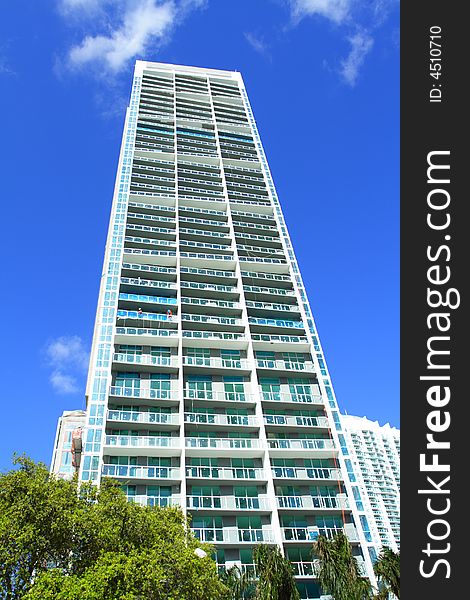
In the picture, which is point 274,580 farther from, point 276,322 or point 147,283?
point 147,283

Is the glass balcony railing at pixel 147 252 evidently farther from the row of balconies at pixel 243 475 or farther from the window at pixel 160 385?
the row of balconies at pixel 243 475

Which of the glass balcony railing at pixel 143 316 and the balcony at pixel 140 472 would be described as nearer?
the balcony at pixel 140 472

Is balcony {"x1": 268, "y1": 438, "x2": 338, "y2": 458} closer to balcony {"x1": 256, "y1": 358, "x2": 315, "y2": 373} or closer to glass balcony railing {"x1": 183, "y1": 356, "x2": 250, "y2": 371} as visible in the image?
balcony {"x1": 256, "y1": 358, "x2": 315, "y2": 373}

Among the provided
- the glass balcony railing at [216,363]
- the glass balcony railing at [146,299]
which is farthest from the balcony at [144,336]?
the glass balcony railing at [146,299]

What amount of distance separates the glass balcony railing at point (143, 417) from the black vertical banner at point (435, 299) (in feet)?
122

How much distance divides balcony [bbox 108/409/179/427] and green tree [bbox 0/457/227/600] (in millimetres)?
17629

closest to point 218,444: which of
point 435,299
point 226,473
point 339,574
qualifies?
point 226,473

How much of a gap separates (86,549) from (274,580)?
9749mm

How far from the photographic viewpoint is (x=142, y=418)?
45125mm

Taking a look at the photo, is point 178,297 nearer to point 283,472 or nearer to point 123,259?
point 123,259

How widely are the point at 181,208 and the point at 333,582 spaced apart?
165ft

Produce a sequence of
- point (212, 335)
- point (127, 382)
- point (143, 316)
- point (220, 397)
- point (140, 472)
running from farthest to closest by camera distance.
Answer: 1. point (212, 335)
2. point (143, 316)
3. point (220, 397)
4. point (127, 382)
5. point (140, 472)

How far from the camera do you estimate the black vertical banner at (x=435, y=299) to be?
909 cm

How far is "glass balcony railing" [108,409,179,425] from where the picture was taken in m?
44.8
